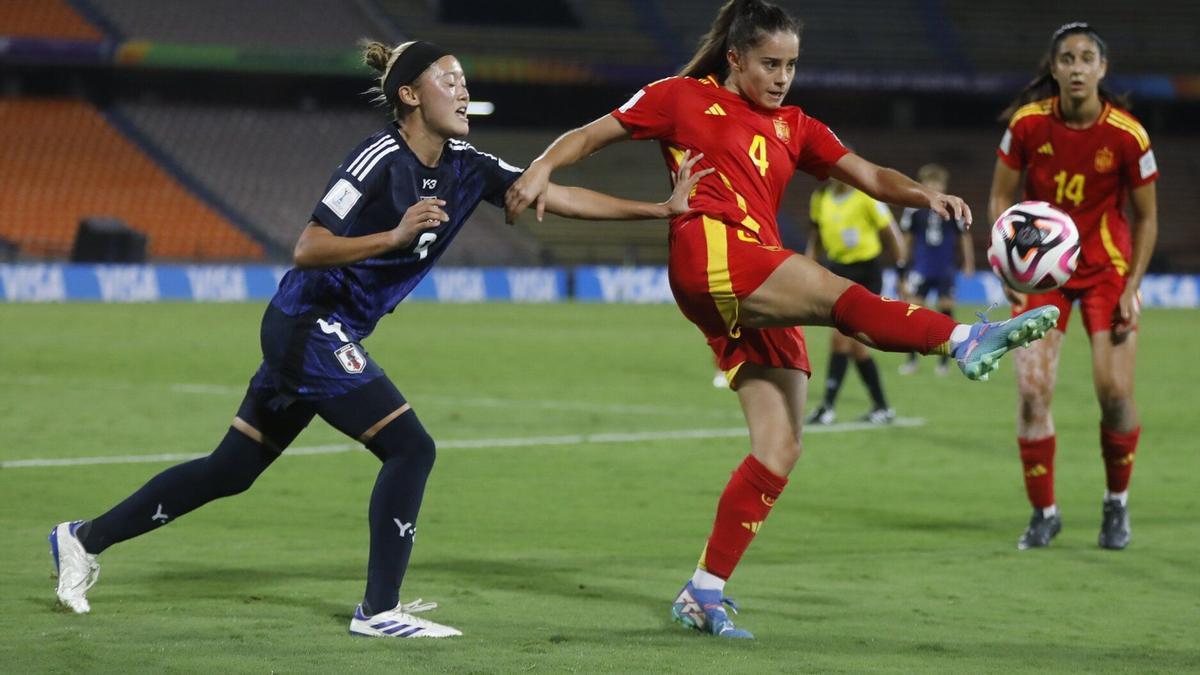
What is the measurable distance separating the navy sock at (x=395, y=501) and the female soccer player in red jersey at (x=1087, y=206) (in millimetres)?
3231

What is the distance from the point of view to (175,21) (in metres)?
42.7

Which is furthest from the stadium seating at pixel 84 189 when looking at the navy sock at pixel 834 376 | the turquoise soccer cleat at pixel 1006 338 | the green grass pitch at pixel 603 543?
the turquoise soccer cleat at pixel 1006 338

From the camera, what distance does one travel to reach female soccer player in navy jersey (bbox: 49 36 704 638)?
5707 mm

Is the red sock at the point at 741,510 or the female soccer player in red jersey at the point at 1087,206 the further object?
the female soccer player in red jersey at the point at 1087,206

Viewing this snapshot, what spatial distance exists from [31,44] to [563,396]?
92.3 ft

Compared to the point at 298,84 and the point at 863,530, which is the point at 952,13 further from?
the point at 863,530

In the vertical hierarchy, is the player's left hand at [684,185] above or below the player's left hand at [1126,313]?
above

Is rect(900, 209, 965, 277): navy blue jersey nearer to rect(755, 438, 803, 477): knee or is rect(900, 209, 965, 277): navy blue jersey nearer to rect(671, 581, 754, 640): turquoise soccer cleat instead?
rect(755, 438, 803, 477): knee

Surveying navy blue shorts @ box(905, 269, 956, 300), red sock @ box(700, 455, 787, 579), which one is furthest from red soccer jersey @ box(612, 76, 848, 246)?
navy blue shorts @ box(905, 269, 956, 300)

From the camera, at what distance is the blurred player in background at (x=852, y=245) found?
13742 millimetres

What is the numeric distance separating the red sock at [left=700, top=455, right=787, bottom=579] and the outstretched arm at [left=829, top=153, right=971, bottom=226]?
41.9 inches

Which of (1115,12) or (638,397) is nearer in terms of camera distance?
(638,397)

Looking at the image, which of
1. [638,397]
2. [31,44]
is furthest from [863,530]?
[31,44]

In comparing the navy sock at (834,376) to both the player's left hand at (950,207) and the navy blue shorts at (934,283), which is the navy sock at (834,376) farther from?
the navy blue shorts at (934,283)
